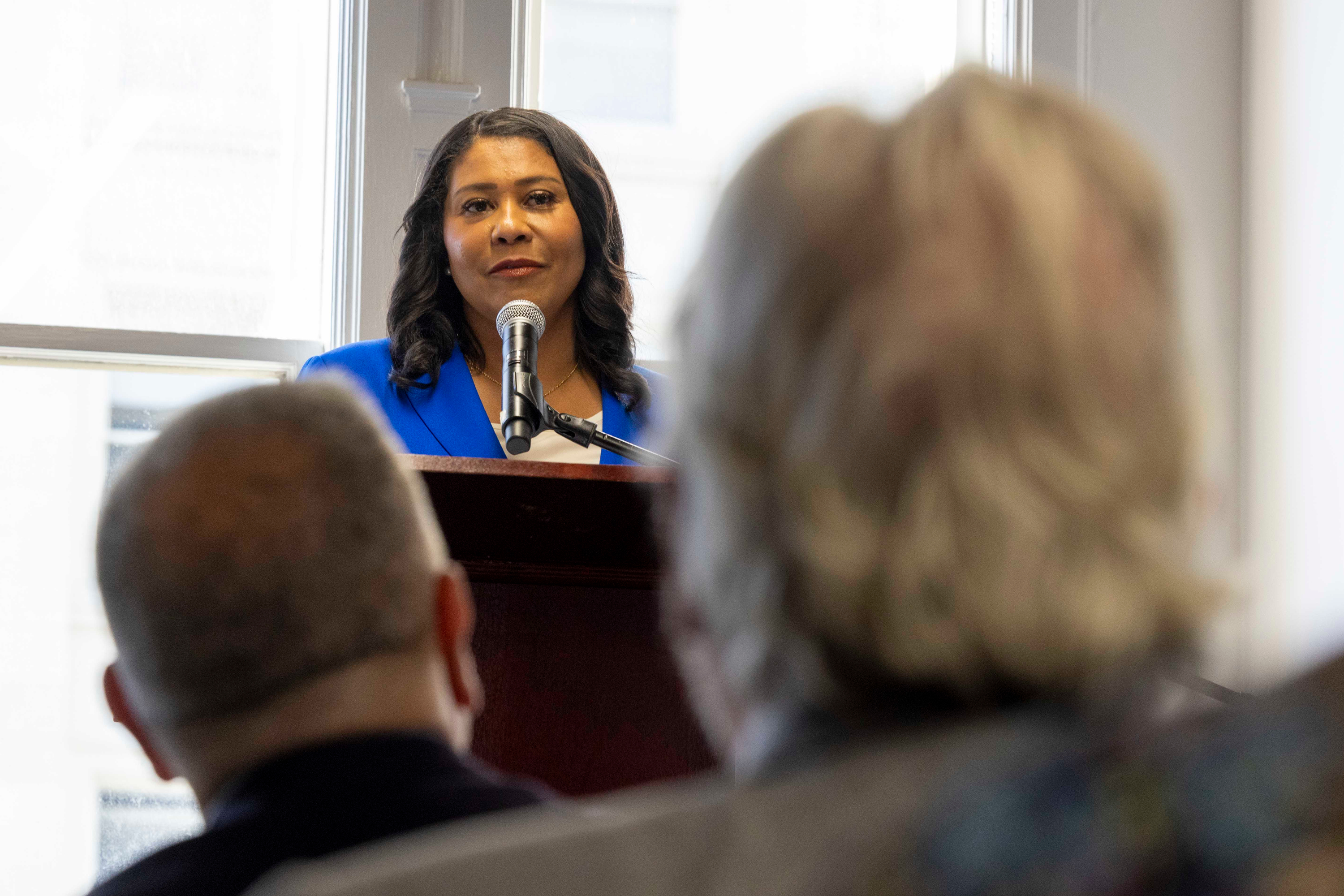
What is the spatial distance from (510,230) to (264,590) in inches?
76.7

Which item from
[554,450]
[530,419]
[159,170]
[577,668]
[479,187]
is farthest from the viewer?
[159,170]

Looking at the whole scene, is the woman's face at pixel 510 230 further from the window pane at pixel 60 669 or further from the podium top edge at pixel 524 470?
the podium top edge at pixel 524 470

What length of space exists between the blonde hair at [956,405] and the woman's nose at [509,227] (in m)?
2.19

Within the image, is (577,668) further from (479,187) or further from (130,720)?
(479,187)

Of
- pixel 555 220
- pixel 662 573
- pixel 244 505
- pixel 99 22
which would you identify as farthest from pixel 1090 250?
pixel 99 22

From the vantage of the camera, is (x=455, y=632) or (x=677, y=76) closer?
(x=455, y=632)

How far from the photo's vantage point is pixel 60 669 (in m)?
3.24

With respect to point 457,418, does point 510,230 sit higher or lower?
Answer: higher

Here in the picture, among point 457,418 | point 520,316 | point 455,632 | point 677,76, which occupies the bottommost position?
point 455,632

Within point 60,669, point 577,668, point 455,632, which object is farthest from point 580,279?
point 455,632

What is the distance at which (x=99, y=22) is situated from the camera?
342 cm

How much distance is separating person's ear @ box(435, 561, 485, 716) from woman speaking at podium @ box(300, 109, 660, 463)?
1.57 metres

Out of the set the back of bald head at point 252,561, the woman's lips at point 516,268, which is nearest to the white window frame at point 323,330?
the woman's lips at point 516,268

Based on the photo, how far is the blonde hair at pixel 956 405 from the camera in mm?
563
